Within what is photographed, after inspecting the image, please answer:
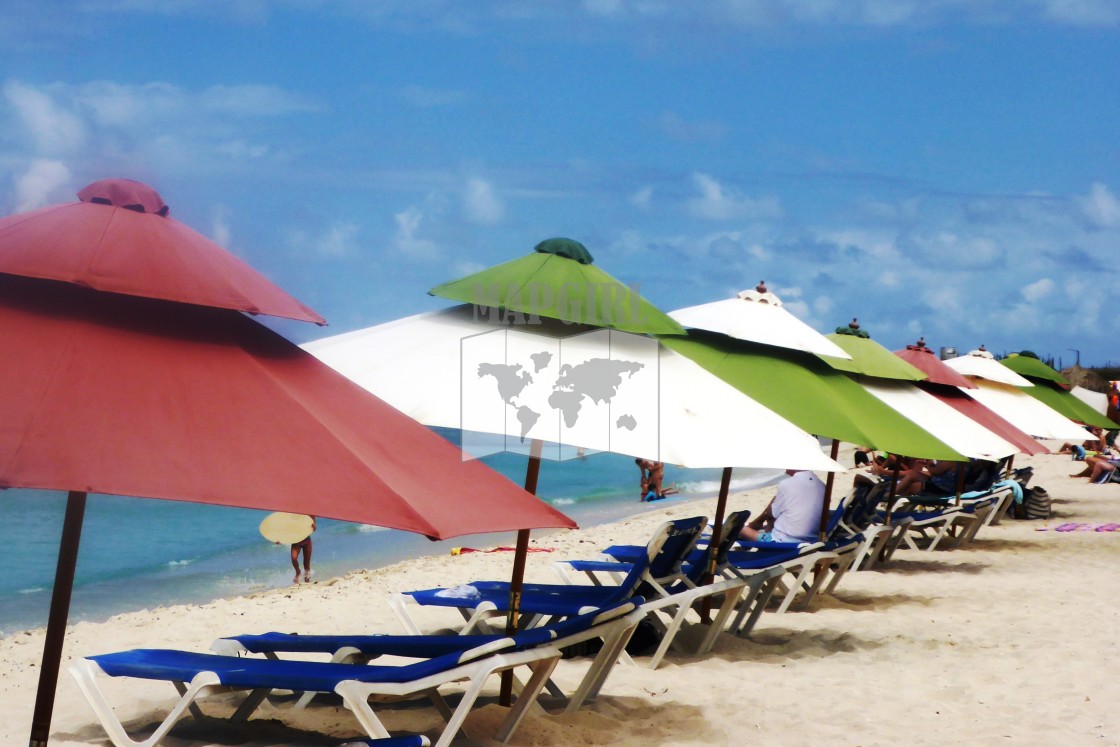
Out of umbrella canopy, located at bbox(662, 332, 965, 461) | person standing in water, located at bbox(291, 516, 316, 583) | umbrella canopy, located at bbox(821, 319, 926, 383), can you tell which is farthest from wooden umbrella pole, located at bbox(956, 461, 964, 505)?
person standing in water, located at bbox(291, 516, 316, 583)

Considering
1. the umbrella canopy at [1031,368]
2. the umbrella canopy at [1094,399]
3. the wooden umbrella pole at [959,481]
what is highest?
the umbrella canopy at [1094,399]

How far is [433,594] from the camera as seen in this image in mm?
6570

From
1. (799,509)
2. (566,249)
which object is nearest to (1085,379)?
(799,509)

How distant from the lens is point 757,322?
7.42 m

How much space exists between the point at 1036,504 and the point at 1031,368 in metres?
3.75

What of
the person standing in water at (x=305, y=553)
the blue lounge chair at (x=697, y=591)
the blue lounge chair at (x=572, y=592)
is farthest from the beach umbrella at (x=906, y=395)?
the person standing in water at (x=305, y=553)

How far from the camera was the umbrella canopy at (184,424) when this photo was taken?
95.6 inches

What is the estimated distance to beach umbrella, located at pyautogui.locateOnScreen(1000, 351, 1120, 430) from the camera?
1945 cm

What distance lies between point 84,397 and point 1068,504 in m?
19.5

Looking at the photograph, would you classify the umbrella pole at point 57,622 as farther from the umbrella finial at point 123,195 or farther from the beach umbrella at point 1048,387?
the beach umbrella at point 1048,387

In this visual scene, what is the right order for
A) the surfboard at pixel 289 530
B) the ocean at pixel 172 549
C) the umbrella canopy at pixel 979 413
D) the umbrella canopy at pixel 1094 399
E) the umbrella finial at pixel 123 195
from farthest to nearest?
the umbrella canopy at pixel 1094 399 < the ocean at pixel 172 549 < the surfboard at pixel 289 530 < the umbrella canopy at pixel 979 413 < the umbrella finial at pixel 123 195

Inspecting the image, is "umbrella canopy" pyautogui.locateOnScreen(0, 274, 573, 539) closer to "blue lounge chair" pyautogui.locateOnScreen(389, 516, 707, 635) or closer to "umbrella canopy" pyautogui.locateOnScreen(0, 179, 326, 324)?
"umbrella canopy" pyautogui.locateOnScreen(0, 179, 326, 324)

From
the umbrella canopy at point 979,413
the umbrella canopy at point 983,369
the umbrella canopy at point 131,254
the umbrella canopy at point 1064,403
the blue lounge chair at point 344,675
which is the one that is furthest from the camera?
the umbrella canopy at point 1064,403

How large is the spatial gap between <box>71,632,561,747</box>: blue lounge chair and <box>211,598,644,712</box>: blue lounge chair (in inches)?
7.1
